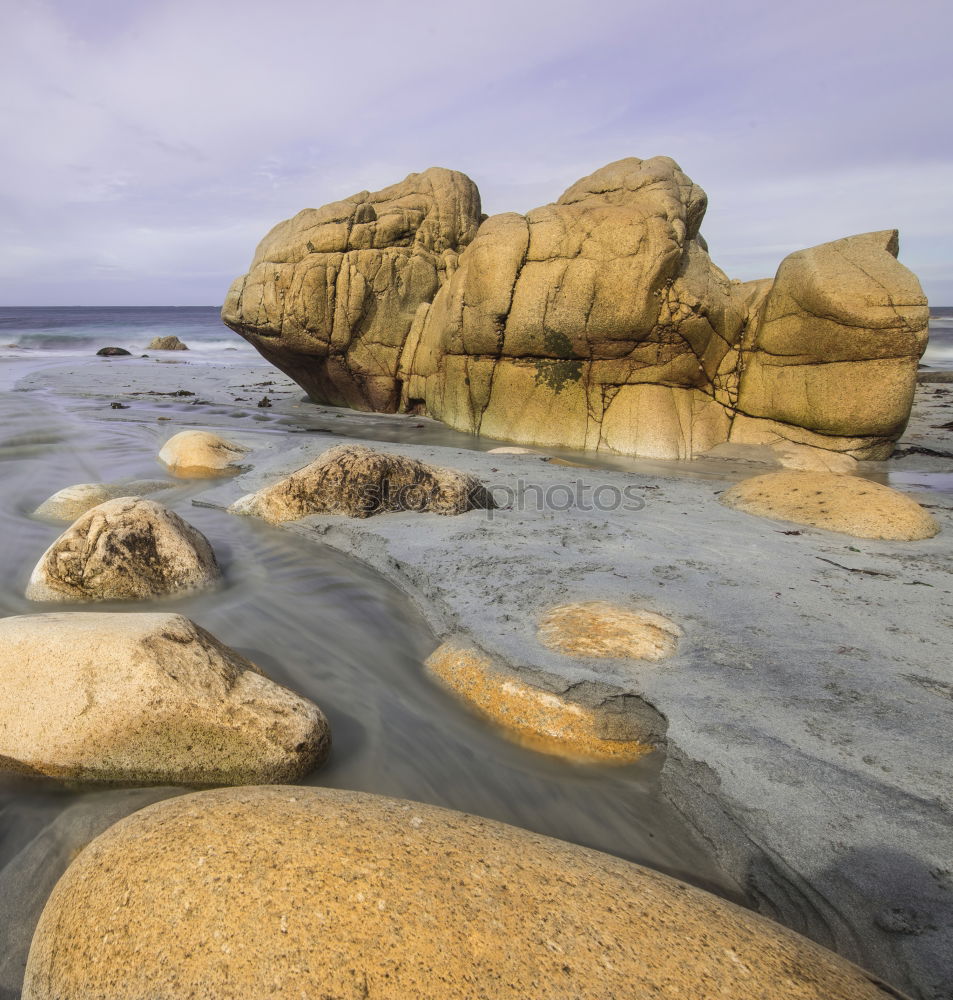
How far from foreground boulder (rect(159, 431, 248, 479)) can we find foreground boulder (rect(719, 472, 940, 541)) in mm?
5151

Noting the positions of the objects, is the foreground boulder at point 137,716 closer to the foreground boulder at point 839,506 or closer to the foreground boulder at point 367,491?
the foreground boulder at point 367,491

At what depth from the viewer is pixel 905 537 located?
4383mm

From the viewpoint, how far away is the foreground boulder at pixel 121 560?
3.57m

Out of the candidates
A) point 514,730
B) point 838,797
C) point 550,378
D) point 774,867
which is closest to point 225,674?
point 514,730

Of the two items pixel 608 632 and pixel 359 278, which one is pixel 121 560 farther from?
pixel 359 278

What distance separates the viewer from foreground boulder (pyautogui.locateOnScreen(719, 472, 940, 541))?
446 centimetres

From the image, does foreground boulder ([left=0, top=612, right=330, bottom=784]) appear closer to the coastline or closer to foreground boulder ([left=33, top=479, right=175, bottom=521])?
the coastline

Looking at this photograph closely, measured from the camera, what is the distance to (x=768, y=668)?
2637mm

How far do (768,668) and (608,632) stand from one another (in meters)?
0.66

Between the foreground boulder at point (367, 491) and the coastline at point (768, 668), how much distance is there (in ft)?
0.62

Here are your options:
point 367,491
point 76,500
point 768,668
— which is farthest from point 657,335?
point 76,500

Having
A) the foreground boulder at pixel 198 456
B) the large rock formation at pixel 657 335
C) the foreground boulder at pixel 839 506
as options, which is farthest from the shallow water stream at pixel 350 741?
the large rock formation at pixel 657 335

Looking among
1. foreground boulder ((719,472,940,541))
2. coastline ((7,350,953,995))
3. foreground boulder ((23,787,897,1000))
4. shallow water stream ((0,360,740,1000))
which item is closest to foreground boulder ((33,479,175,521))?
shallow water stream ((0,360,740,1000))

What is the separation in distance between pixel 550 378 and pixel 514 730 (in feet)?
23.8
